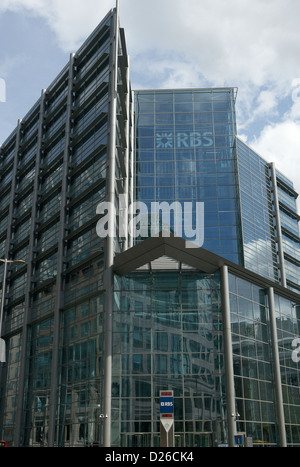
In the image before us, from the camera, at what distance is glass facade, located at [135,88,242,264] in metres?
57.8

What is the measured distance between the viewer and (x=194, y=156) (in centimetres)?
6069

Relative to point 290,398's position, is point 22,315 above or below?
above

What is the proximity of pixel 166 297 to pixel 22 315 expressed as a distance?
21.1 meters

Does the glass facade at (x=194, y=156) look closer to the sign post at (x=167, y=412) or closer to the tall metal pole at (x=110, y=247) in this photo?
the tall metal pole at (x=110, y=247)

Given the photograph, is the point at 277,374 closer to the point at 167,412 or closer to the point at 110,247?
the point at 110,247

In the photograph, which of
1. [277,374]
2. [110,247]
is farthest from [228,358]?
[110,247]

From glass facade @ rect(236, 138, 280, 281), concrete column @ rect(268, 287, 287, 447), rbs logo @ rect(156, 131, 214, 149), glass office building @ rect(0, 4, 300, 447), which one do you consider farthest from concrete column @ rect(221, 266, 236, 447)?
rbs logo @ rect(156, 131, 214, 149)

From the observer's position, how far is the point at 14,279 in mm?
56781

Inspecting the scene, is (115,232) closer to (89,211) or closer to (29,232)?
(89,211)

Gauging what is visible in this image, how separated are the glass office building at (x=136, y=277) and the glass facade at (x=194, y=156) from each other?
17 cm

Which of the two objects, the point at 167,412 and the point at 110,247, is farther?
the point at 110,247

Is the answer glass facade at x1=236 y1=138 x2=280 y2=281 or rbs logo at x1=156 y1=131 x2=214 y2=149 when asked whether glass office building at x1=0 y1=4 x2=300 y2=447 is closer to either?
rbs logo at x1=156 y1=131 x2=214 y2=149

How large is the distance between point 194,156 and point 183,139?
2912mm
